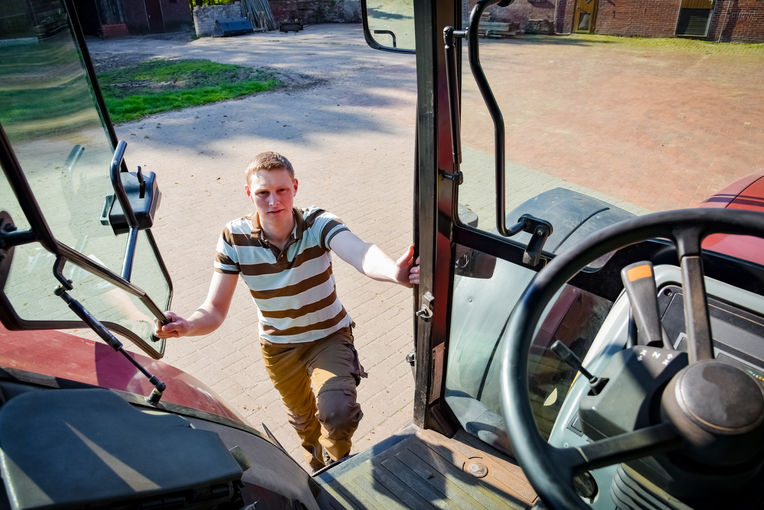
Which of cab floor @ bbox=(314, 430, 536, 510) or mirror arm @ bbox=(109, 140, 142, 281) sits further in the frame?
cab floor @ bbox=(314, 430, 536, 510)

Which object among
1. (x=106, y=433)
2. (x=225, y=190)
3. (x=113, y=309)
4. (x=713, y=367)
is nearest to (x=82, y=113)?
(x=113, y=309)

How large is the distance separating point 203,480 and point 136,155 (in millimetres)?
7691

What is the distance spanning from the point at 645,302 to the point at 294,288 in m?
1.50

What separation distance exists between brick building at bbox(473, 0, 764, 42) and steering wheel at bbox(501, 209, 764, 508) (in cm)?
51

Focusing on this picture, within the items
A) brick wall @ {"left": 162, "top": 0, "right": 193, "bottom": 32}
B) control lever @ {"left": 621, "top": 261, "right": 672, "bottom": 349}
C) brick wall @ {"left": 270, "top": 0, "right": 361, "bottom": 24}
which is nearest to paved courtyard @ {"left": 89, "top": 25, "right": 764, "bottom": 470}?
control lever @ {"left": 621, "top": 261, "right": 672, "bottom": 349}

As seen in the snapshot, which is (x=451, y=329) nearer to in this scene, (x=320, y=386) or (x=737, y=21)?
(x=320, y=386)

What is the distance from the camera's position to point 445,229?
1.95 metres

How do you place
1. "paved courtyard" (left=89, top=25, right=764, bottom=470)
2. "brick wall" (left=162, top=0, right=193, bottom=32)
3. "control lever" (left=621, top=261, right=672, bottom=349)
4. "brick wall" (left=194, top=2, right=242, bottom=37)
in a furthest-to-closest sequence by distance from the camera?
"brick wall" (left=162, top=0, right=193, bottom=32), "brick wall" (left=194, top=2, right=242, bottom=37), "paved courtyard" (left=89, top=25, right=764, bottom=470), "control lever" (left=621, top=261, right=672, bottom=349)

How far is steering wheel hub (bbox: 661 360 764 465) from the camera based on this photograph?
921mm

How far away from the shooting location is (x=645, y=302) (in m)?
1.31

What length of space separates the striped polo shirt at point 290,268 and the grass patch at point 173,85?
8.60 meters

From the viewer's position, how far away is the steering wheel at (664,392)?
94cm

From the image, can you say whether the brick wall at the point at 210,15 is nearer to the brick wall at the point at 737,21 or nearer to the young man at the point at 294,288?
the young man at the point at 294,288

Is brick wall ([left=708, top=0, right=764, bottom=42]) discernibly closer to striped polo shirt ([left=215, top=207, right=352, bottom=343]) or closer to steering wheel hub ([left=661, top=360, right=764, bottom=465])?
steering wheel hub ([left=661, top=360, right=764, bottom=465])
